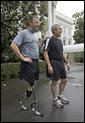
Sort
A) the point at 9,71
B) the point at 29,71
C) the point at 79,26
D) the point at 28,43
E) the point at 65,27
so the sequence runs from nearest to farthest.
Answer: the point at 29,71, the point at 28,43, the point at 9,71, the point at 79,26, the point at 65,27

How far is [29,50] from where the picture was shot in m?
4.05

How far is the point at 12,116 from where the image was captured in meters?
3.90


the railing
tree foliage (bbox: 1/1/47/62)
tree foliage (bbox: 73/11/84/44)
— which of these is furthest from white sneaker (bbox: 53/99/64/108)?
tree foliage (bbox: 73/11/84/44)

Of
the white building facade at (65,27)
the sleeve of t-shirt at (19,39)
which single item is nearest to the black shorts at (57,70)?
the sleeve of t-shirt at (19,39)

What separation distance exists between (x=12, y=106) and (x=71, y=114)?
4.33ft

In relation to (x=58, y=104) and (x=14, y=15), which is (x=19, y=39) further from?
(x=14, y=15)

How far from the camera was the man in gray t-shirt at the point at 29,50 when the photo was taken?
3947 mm

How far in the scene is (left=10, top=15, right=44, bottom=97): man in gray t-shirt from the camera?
3.95 m

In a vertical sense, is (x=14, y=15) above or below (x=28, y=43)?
above

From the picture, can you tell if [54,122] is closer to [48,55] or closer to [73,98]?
[48,55]

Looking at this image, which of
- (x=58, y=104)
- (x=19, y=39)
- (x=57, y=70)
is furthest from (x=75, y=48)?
(x=19, y=39)

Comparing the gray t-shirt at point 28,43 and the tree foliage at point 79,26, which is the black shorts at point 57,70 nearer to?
the gray t-shirt at point 28,43

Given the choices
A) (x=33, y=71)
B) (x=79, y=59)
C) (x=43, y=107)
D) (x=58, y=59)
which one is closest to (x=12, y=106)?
(x=43, y=107)

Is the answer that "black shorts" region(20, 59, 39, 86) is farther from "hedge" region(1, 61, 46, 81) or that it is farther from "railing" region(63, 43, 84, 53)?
"railing" region(63, 43, 84, 53)
